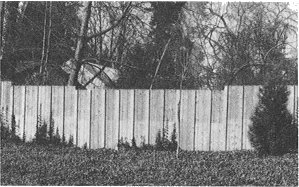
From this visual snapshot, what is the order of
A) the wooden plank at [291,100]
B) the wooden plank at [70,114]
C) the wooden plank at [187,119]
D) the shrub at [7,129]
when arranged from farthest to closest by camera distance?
1. the shrub at [7,129]
2. the wooden plank at [70,114]
3. the wooden plank at [187,119]
4. the wooden plank at [291,100]

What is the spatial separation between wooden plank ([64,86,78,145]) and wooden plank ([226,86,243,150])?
3.98 metres

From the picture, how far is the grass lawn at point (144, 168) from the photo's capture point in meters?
8.12

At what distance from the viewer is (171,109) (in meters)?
12.2

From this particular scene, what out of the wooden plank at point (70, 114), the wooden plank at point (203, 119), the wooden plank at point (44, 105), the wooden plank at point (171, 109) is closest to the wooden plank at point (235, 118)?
the wooden plank at point (203, 119)

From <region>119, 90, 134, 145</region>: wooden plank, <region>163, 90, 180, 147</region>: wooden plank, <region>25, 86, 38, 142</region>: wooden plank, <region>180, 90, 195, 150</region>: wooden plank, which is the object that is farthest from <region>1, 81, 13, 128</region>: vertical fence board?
<region>180, 90, 195, 150</region>: wooden plank

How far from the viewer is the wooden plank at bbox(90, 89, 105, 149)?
12719mm

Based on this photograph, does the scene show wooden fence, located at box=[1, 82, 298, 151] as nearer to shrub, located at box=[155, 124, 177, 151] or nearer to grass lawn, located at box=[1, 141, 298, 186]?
shrub, located at box=[155, 124, 177, 151]

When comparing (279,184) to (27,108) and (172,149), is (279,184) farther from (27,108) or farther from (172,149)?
(27,108)

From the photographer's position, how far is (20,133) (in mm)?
13719

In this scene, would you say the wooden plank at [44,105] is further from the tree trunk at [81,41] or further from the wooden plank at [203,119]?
the wooden plank at [203,119]

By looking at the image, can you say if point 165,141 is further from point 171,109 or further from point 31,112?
point 31,112

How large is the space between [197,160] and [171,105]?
97.2 inches

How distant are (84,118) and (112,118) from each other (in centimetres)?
78

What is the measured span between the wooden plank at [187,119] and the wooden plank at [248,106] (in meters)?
1.23
